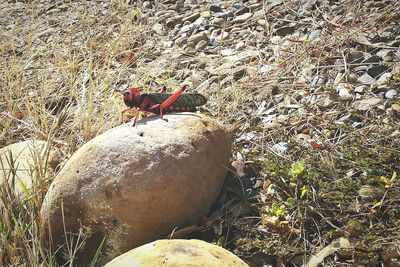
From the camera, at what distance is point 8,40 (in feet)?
15.3

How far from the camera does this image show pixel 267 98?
3.04 metres

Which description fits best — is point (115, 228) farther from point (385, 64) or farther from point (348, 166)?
point (385, 64)

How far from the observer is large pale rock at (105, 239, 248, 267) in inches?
62.5

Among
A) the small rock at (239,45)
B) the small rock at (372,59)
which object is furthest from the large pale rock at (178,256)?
the small rock at (239,45)

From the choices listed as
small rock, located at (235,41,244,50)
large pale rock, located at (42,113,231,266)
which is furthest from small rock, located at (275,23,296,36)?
large pale rock, located at (42,113,231,266)

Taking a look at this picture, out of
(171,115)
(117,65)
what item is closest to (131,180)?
(171,115)

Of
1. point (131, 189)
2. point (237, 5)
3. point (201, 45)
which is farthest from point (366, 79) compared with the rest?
point (237, 5)

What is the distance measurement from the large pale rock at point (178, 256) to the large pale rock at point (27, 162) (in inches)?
33.6

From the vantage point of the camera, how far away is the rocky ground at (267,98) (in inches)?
80.0

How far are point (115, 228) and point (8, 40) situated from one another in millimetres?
3273

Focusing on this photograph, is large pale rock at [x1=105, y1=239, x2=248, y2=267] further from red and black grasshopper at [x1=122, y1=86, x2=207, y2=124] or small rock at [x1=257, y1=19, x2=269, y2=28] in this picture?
small rock at [x1=257, y1=19, x2=269, y2=28]

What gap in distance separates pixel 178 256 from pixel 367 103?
5.01 feet

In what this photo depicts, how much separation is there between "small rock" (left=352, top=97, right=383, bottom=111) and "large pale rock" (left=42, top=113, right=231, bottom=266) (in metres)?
0.96

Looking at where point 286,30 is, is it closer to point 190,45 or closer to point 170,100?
point 190,45
